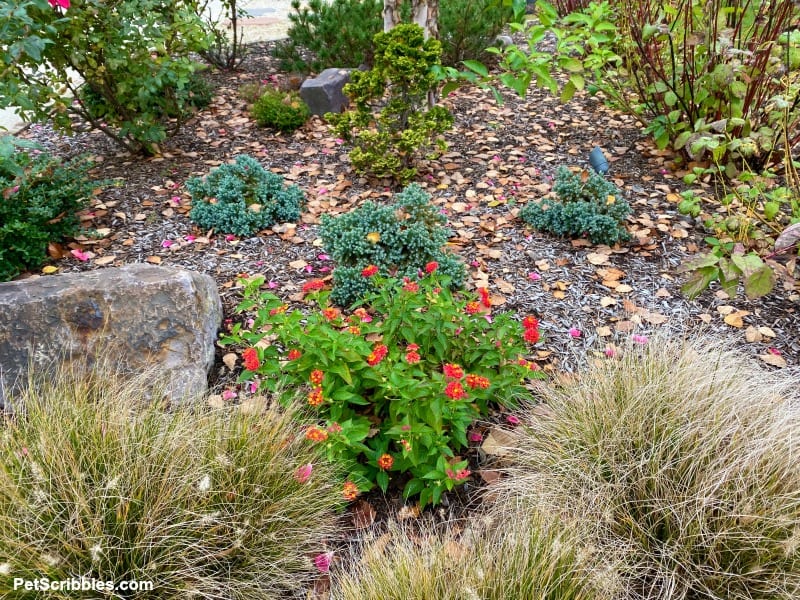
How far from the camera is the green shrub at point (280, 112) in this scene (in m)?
4.65

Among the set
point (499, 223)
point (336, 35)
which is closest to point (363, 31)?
point (336, 35)

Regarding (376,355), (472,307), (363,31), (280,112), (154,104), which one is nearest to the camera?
(376,355)

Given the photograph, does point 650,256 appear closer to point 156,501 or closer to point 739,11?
point 739,11

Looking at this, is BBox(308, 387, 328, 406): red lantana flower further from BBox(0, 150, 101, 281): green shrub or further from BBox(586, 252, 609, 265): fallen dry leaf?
BBox(0, 150, 101, 281): green shrub

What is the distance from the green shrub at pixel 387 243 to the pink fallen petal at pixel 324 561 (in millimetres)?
1330

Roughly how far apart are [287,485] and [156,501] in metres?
0.38

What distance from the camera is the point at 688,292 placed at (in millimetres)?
2324

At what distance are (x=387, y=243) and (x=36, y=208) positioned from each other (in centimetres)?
192

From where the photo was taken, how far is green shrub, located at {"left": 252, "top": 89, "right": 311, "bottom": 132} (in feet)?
15.3

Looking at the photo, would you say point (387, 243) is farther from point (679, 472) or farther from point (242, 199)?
point (679, 472)

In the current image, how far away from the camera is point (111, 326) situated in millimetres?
2418

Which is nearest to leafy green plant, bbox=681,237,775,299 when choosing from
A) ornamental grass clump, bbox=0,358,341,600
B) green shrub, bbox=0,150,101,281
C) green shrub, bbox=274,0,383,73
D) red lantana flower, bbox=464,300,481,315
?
red lantana flower, bbox=464,300,481,315

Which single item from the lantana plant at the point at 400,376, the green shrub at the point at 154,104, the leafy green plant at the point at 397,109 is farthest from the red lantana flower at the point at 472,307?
the green shrub at the point at 154,104

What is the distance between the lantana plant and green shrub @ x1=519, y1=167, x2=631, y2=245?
1.24 meters
